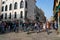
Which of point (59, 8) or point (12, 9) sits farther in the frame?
point (12, 9)

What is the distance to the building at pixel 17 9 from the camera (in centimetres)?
4691

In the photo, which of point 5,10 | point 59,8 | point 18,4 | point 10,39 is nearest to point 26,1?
point 18,4

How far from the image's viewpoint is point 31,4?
165 feet

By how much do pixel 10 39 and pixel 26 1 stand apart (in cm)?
3040

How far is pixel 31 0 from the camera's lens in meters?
50.3

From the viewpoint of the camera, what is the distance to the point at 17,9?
48.1 metres

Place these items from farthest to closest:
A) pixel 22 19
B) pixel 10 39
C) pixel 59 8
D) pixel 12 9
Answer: pixel 12 9 → pixel 22 19 → pixel 59 8 → pixel 10 39

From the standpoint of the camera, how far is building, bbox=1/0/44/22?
46.9 m

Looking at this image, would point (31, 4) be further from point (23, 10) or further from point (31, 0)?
point (23, 10)

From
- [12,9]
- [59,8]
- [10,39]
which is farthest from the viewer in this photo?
[12,9]

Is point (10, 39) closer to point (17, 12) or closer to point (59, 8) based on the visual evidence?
point (59, 8)

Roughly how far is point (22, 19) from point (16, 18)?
194cm

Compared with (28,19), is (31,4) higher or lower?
higher

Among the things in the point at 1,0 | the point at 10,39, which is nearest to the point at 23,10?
the point at 1,0
